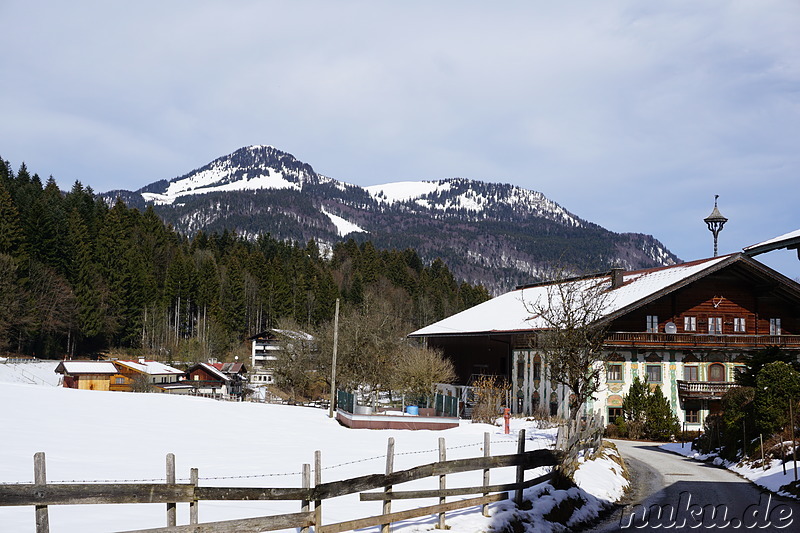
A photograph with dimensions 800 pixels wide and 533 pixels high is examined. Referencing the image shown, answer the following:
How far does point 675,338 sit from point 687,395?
Answer: 3.74 meters

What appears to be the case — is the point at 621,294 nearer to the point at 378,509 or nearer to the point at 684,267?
the point at 684,267

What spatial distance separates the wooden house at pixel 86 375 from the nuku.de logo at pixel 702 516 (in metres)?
73.8

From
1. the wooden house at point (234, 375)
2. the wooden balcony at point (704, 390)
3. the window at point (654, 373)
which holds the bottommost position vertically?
the wooden house at point (234, 375)

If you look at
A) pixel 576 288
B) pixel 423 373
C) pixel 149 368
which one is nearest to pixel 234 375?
pixel 149 368

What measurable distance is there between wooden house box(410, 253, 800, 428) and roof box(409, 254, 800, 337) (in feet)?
0.39

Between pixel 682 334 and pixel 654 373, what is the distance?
3.22 metres

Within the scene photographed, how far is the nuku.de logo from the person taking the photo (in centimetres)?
1636

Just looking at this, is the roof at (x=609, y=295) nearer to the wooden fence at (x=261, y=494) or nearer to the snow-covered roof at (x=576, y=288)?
the snow-covered roof at (x=576, y=288)

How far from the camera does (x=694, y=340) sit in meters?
48.5

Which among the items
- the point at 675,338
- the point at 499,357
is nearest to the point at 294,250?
the point at 499,357

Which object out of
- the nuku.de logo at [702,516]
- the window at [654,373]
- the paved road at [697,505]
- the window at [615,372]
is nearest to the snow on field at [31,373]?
the window at [615,372]

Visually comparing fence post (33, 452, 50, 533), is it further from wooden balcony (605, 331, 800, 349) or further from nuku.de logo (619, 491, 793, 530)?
wooden balcony (605, 331, 800, 349)

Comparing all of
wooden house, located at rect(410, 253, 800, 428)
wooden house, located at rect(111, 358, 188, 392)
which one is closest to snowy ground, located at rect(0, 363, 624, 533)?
wooden house, located at rect(410, 253, 800, 428)

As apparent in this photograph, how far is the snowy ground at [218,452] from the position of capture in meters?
16.2
